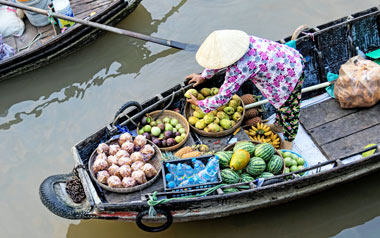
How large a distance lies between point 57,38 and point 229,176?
150 inches

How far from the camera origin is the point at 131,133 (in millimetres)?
4305

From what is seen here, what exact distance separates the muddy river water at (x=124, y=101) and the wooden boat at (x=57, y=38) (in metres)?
0.28

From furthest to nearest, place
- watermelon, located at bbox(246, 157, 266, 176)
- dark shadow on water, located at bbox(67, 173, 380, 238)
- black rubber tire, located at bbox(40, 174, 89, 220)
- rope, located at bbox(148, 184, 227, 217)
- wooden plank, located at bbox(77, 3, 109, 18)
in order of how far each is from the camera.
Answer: wooden plank, located at bbox(77, 3, 109, 18)
dark shadow on water, located at bbox(67, 173, 380, 238)
watermelon, located at bbox(246, 157, 266, 176)
black rubber tire, located at bbox(40, 174, 89, 220)
rope, located at bbox(148, 184, 227, 217)

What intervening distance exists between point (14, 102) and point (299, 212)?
4.62 m

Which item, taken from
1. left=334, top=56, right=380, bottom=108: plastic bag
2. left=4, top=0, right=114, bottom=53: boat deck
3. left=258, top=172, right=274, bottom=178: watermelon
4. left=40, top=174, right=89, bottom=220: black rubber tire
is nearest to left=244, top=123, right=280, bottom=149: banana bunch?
left=258, top=172, right=274, bottom=178: watermelon

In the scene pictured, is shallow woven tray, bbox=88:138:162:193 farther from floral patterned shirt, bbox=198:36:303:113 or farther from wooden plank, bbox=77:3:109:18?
wooden plank, bbox=77:3:109:18

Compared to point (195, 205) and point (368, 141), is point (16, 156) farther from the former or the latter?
point (368, 141)

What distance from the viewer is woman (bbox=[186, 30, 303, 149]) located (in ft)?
11.7

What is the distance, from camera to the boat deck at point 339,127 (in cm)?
457

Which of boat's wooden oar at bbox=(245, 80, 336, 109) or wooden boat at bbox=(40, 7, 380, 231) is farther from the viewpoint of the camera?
boat's wooden oar at bbox=(245, 80, 336, 109)

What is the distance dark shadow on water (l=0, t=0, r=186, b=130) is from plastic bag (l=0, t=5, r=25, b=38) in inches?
28.4

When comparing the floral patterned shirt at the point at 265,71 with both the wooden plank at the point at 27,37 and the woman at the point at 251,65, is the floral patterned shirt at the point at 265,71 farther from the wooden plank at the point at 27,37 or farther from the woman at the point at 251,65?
the wooden plank at the point at 27,37

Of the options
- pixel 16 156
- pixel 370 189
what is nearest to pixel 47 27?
pixel 16 156

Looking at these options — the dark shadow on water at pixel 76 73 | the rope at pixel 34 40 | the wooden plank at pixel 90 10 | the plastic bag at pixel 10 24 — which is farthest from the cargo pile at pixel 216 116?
the plastic bag at pixel 10 24
